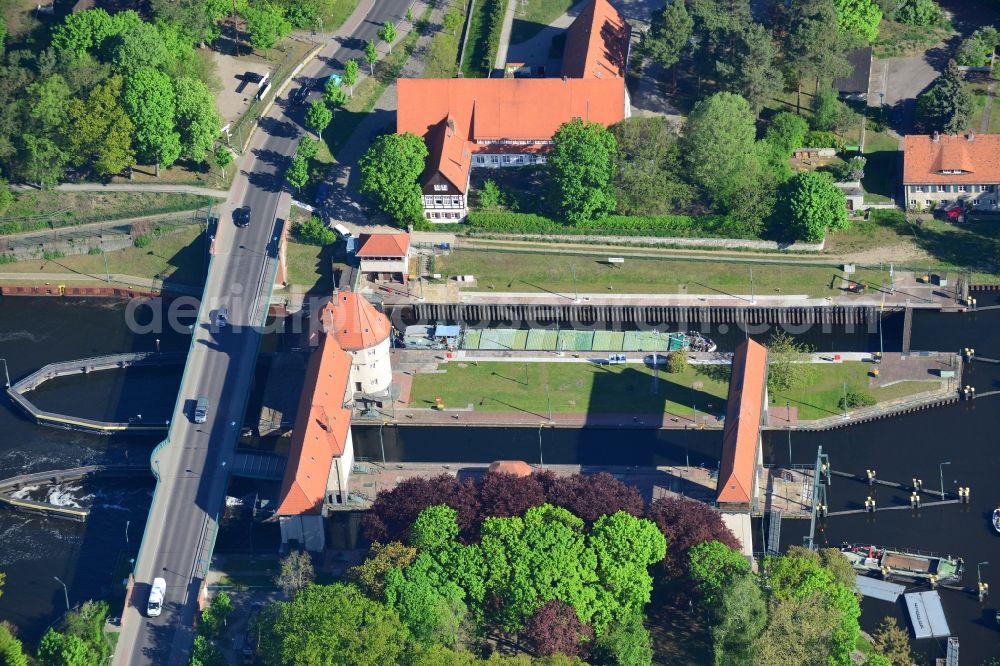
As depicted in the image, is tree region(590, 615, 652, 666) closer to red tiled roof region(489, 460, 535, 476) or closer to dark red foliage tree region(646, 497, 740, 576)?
dark red foliage tree region(646, 497, 740, 576)

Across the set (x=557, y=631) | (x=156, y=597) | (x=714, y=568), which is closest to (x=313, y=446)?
(x=156, y=597)

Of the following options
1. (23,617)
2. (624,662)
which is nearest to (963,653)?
(624,662)

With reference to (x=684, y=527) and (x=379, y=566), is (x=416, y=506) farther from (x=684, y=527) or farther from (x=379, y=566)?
(x=684, y=527)

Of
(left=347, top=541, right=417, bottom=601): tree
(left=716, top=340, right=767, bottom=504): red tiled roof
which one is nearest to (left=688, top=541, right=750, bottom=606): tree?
(left=716, top=340, right=767, bottom=504): red tiled roof

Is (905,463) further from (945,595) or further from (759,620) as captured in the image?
(759,620)

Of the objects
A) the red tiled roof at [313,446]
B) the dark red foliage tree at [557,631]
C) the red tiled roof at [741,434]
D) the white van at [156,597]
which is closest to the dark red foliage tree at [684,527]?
the red tiled roof at [741,434]

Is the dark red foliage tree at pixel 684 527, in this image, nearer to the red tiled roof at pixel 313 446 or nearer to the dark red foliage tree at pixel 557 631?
the dark red foliage tree at pixel 557 631

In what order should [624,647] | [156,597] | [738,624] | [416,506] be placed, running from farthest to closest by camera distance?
[416,506]
[156,597]
[624,647]
[738,624]
